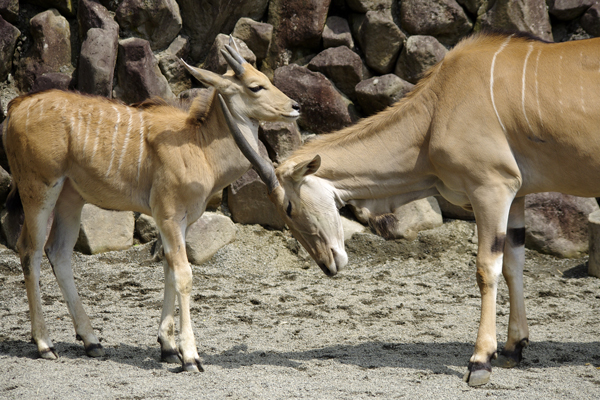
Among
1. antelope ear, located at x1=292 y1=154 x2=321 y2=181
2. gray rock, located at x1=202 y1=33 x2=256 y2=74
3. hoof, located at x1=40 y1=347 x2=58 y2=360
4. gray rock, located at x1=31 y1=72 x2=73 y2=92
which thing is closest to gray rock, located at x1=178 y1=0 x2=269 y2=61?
gray rock, located at x1=202 y1=33 x2=256 y2=74

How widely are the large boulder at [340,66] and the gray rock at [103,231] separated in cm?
314

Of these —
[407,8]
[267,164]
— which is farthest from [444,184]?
[407,8]

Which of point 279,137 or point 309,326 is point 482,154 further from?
point 279,137

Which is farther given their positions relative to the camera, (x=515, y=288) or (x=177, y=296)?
(x=515, y=288)

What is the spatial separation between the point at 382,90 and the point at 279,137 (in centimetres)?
144

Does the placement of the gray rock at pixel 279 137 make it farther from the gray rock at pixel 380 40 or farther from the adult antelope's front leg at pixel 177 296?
the adult antelope's front leg at pixel 177 296

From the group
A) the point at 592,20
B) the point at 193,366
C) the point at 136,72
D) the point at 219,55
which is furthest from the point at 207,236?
the point at 592,20

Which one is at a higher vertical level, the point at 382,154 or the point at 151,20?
the point at 151,20

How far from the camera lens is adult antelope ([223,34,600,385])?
13.2 ft

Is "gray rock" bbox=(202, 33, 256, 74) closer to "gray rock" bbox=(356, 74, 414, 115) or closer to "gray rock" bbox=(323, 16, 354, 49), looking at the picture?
"gray rock" bbox=(323, 16, 354, 49)

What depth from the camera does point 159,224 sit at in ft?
14.0

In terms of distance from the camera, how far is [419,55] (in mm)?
8078

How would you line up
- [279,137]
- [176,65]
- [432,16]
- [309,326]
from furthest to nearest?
1. [432,16]
2. [176,65]
3. [279,137]
4. [309,326]

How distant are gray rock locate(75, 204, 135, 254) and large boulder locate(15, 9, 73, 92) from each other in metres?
1.91
